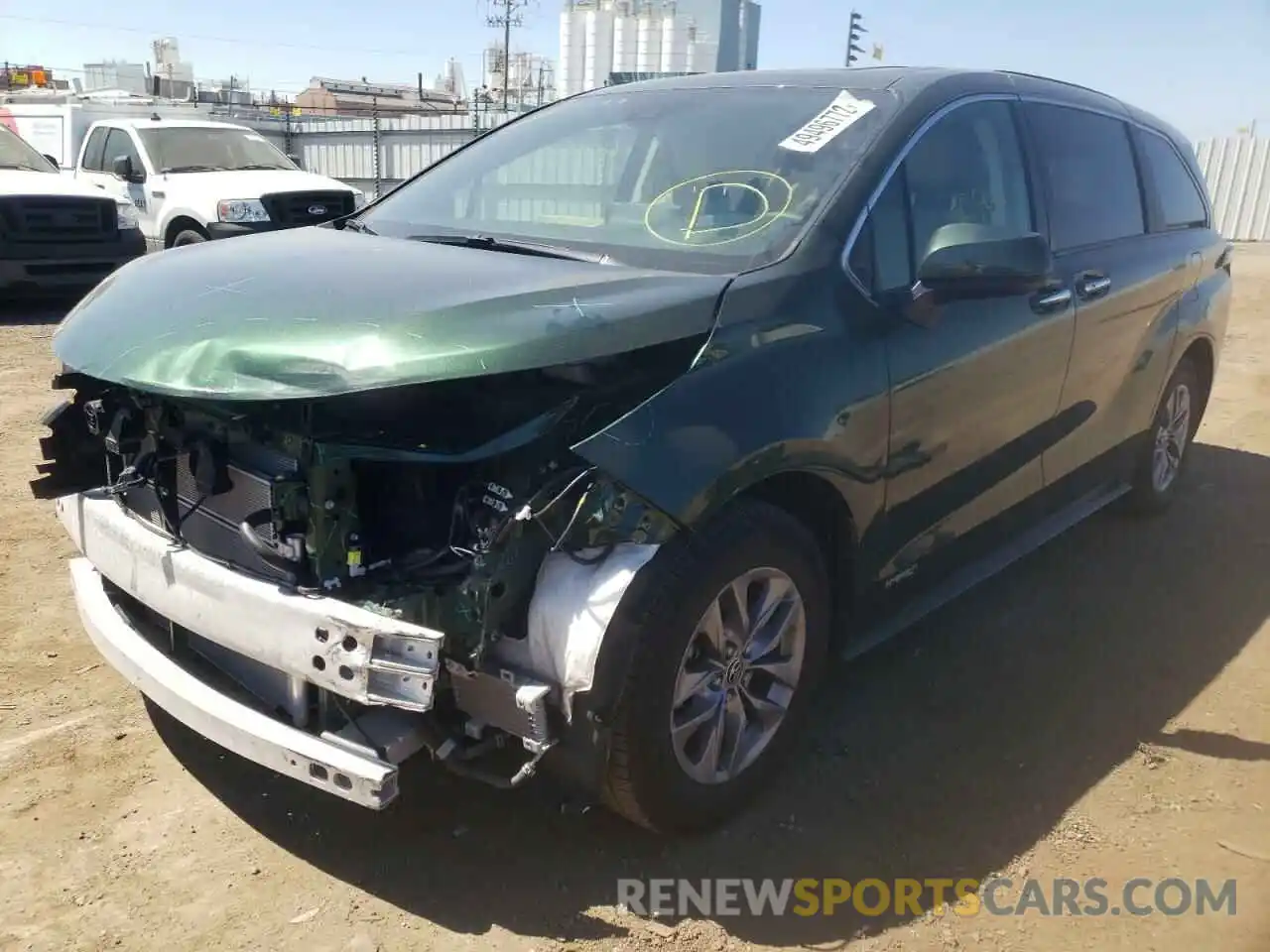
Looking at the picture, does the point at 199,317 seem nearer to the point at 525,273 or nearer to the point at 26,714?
the point at 525,273

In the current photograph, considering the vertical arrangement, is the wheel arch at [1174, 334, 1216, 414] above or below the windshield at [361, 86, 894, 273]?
below

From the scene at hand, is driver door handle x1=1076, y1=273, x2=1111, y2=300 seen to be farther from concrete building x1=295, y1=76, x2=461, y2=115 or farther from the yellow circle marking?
concrete building x1=295, y1=76, x2=461, y2=115

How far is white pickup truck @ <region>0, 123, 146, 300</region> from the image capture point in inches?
376

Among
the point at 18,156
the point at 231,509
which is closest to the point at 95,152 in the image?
the point at 18,156

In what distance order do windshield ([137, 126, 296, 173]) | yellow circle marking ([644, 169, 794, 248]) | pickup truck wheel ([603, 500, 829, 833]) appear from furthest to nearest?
1. windshield ([137, 126, 296, 173])
2. yellow circle marking ([644, 169, 794, 248])
3. pickup truck wheel ([603, 500, 829, 833])

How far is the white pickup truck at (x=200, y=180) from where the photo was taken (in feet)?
34.0

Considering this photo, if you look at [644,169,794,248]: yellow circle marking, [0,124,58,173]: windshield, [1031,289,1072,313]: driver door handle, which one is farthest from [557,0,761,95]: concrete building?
[644,169,794,248]: yellow circle marking

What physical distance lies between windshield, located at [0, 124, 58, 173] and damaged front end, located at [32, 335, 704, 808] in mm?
10083

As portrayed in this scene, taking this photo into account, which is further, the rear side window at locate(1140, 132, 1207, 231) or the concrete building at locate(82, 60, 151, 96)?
the concrete building at locate(82, 60, 151, 96)

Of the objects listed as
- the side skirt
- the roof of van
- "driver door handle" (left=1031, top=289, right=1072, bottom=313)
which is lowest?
the side skirt

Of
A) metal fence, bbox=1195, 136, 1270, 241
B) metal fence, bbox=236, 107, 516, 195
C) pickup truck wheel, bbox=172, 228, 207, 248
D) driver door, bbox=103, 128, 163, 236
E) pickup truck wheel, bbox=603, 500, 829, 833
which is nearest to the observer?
pickup truck wheel, bbox=603, 500, 829, 833

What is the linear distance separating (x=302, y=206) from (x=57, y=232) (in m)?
2.25

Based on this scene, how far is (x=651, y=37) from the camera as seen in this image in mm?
40781

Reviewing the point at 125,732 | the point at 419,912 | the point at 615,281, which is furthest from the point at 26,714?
the point at 615,281
